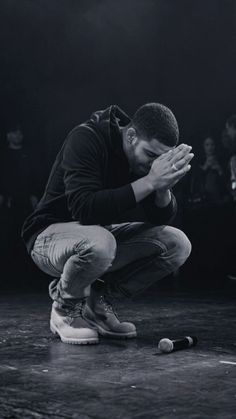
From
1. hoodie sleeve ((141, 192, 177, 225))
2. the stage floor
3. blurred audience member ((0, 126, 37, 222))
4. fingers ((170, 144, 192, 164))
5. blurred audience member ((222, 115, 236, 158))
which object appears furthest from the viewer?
blurred audience member ((0, 126, 37, 222))

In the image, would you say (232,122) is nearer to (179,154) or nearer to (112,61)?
(112,61)

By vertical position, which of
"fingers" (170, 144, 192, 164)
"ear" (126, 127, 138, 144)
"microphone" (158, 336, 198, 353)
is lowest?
"microphone" (158, 336, 198, 353)

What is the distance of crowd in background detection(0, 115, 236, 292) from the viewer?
17.1 ft

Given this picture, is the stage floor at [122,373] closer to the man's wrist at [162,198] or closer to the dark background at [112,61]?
the man's wrist at [162,198]

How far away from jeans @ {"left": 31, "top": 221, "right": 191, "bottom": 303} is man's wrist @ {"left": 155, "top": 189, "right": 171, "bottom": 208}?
4.6 inches

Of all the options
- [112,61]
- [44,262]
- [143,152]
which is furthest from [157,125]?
[112,61]

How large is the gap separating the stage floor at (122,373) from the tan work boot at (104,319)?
5 cm

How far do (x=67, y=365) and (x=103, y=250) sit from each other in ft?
1.51

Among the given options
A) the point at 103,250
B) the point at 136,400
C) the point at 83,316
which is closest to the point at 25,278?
the point at 83,316

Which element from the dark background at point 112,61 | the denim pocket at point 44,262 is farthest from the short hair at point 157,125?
the dark background at point 112,61

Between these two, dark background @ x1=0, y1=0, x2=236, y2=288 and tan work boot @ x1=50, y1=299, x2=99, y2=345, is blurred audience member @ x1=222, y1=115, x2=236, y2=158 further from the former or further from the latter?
tan work boot @ x1=50, y1=299, x2=99, y2=345

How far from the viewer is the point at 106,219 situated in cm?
225

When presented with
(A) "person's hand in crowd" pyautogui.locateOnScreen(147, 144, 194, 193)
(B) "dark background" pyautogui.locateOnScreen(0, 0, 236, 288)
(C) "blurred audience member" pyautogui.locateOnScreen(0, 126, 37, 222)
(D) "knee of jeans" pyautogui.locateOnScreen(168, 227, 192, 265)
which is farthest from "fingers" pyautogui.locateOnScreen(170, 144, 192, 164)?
(B) "dark background" pyautogui.locateOnScreen(0, 0, 236, 288)

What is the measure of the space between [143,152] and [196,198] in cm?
316
